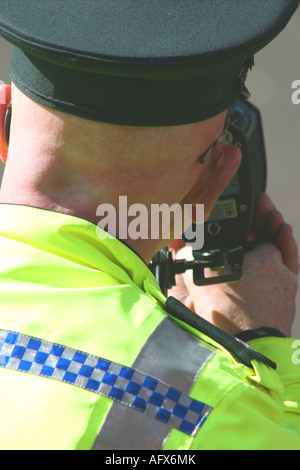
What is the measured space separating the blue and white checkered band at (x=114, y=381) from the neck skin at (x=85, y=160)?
0.23 meters

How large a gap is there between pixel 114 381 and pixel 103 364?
3 cm

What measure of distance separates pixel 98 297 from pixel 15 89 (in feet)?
1.27

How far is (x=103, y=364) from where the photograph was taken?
103cm

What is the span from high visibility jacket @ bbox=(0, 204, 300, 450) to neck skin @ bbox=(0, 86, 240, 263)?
4 centimetres

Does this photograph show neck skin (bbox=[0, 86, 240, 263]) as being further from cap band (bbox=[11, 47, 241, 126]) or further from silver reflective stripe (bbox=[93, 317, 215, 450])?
silver reflective stripe (bbox=[93, 317, 215, 450])

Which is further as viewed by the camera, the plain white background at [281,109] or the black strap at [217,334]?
the plain white background at [281,109]

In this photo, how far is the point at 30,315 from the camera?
3.49 feet

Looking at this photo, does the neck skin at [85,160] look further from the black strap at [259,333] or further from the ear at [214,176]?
the black strap at [259,333]

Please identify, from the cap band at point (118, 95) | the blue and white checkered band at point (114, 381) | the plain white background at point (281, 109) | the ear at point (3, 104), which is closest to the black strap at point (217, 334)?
the blue and white checkered band at point (114, 381)

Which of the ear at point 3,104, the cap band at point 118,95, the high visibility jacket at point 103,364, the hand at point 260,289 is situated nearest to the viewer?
the high visibility jacket at point 103,364

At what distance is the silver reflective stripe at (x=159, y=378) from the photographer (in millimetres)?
997

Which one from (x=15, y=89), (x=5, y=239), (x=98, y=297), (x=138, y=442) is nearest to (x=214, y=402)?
(x=138, y=442)

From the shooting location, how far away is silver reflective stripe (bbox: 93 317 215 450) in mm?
997

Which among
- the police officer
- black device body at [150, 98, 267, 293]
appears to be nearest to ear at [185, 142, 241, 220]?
the police officer
